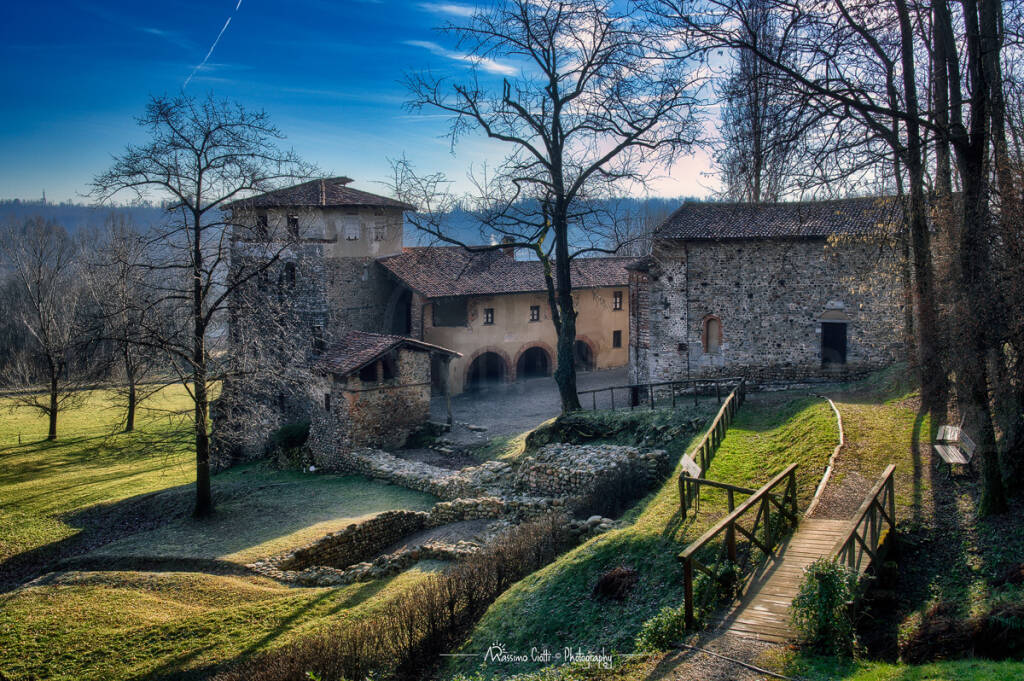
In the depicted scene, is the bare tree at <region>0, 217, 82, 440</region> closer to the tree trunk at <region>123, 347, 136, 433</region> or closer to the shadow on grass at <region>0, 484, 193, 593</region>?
the tree trunk at <region>123, 347, 136, 433</region>

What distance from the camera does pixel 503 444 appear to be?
2112 centimetres

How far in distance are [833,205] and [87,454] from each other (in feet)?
95.1

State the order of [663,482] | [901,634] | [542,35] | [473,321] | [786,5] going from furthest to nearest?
[473,321] → [542,35] → [663,482] → [786,5] → [901,634]


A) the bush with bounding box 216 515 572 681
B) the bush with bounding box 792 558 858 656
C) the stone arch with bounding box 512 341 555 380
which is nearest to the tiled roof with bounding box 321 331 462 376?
the stone arch with bounding box 512 341 555 380

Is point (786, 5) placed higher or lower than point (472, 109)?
lower

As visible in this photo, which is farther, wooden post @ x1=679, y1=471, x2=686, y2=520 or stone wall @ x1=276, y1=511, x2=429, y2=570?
stone wall @ x1=276, y1=511, x2=429, y2=570

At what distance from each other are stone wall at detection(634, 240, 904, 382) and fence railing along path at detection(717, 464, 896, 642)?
1372 cm

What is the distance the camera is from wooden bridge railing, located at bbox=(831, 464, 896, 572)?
275 inches

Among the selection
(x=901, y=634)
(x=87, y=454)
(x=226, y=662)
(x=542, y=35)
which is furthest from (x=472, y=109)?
(x=87, y=454)

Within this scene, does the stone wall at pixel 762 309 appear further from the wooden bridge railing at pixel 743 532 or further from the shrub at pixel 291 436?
the wooden bridge railing at pixel 743 532

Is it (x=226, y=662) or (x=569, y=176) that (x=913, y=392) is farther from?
(x=226, y=662)

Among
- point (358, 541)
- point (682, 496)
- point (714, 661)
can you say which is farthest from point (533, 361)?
point (714, 661)

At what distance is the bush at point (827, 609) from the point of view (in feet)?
19.7

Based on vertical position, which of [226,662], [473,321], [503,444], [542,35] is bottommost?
[226,662]
